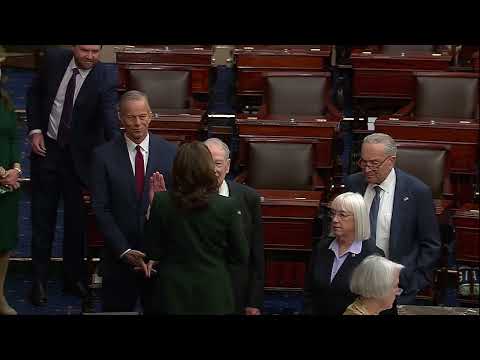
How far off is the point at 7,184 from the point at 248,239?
2.25 ft

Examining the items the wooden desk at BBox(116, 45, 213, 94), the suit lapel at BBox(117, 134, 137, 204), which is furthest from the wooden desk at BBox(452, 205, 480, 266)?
the wooden desk at BBox(116, 45, 213, 94)

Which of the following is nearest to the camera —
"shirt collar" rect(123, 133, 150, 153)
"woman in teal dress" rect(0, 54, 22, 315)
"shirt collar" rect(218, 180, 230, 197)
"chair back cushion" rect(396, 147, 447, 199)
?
"shirt collar" rect(218, 180, 230, 197)

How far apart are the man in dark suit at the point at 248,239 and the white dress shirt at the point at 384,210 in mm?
323

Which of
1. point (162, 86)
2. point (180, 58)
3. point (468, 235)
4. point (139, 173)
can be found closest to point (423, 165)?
point (468, 235)

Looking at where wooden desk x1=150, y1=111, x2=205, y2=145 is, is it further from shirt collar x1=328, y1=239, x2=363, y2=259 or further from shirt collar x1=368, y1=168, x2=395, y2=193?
shirt collar x1=328, y1=239, x2=363, y2=259

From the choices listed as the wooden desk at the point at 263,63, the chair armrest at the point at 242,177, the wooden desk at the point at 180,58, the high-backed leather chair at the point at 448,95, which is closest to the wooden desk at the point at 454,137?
the high-backed leather chair at the point at 448,95

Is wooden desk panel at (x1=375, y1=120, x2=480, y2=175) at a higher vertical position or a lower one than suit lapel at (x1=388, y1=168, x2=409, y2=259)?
higher

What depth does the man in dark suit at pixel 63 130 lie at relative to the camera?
126 inches

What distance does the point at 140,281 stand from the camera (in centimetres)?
290

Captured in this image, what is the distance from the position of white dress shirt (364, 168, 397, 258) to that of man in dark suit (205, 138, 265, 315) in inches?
12.7

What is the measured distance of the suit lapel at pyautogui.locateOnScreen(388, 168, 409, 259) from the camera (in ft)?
9.56

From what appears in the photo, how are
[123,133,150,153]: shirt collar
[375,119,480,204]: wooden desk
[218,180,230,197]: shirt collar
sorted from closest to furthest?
[218,180,230,197]: shirt collar → [123,133,150,153]: shirt collar → [375,119,480,204]: wooden desk

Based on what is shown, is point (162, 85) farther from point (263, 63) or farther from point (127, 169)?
point (127, 169)

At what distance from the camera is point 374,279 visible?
95.0 inches
